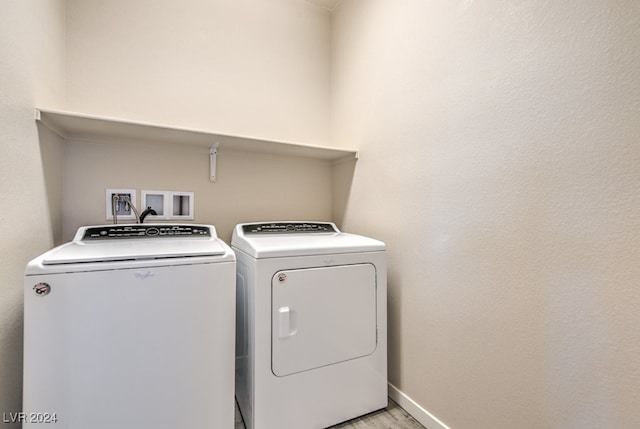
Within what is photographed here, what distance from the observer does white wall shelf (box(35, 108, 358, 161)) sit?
130cm

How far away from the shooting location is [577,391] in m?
0.90

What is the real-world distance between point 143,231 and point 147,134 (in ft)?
1.78

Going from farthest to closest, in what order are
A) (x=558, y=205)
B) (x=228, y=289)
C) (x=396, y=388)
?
(x=396, y=388)
(x=228, y=289)
(x=558, y=205)

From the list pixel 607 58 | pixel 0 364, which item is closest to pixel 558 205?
pixel 607 58

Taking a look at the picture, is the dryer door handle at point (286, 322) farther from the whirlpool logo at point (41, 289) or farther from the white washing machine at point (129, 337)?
the whirlpool logo at point (41, 289)

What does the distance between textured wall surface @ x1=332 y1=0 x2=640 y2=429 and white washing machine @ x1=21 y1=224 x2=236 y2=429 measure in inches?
38.5

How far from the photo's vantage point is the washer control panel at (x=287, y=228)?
174 cm

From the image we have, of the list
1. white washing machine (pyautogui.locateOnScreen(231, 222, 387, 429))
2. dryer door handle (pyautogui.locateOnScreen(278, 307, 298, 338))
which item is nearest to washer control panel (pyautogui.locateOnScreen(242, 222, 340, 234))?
white washing machine (pyautogui.locateOnScreen(231, 222, 387, 429))

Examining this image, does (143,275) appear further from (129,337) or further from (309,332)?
(309,332)

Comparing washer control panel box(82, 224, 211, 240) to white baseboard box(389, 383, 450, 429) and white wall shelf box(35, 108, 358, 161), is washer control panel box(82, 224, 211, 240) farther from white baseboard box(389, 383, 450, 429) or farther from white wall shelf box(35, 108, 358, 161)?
white baseboard box(389, 383, 450, 429)

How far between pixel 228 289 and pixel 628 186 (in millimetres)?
1385

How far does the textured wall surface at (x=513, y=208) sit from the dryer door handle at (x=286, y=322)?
64 cm

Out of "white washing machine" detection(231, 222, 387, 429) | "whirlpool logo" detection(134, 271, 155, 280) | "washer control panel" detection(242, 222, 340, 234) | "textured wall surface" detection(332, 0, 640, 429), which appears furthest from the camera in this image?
"washer control panel" detection(242, 222, 340, 234)

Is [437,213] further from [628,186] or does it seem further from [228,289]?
[228,289]
